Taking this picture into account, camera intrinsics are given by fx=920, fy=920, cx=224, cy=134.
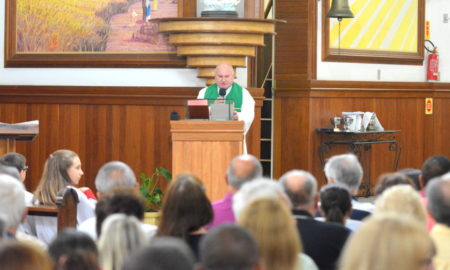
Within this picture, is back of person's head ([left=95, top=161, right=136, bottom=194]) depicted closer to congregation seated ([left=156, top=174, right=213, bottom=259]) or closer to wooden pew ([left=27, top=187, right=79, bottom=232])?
wooden pew ([left=27, top=187, right=79, bottom=232])

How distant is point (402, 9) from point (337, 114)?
2.01 m

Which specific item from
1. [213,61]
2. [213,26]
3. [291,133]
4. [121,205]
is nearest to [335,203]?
[121,205]

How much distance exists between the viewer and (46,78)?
1103 cm

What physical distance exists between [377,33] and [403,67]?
Result: 0.64m

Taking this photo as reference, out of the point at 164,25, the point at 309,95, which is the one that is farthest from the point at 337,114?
the point at 164,25

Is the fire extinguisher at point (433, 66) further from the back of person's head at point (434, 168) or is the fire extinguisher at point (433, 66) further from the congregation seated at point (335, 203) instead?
the congregation seated at point (335, 203)

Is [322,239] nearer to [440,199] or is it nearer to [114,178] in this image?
[440,199]

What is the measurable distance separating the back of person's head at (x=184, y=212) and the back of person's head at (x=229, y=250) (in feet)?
5.18

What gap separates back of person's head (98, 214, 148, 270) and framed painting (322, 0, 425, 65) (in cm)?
922

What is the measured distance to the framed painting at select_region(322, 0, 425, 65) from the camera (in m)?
12.5

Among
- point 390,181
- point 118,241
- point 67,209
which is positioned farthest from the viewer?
point 67,209

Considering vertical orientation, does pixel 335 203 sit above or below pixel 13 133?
below

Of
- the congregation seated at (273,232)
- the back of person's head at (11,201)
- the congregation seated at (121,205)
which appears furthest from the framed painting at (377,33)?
the congregation seated at (273,232)

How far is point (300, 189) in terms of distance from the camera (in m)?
4.92
